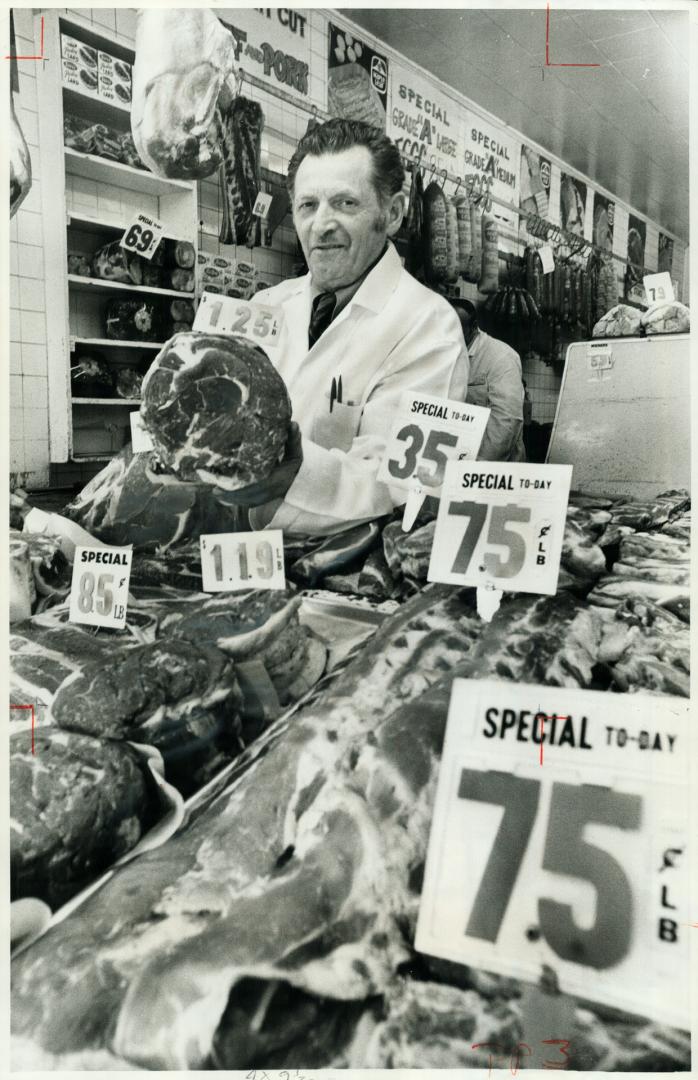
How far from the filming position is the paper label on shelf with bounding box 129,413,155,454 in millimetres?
1622

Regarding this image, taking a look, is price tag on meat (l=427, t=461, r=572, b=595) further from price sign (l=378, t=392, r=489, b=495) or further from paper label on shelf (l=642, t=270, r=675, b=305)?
paper label on shelf (l=642, t=270, r=675, b=305)

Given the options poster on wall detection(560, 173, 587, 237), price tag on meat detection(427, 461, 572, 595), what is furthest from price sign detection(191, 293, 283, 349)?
poster on wall detection(560, 173, 587, 237)

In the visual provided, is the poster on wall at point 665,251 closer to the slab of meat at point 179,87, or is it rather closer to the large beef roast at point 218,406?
the large beef roast at point 218,406

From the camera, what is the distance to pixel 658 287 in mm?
1572

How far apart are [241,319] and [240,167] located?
32cm

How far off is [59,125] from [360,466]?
37.2 inches

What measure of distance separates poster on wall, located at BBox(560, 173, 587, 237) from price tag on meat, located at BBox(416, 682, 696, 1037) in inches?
40.0

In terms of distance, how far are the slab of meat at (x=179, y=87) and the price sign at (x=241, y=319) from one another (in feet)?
0.91

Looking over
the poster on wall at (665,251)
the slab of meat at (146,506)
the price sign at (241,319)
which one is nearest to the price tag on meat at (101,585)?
the slab of meat at (146,506)

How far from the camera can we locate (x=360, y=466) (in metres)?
1.58

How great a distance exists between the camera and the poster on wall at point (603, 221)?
1.63 metres

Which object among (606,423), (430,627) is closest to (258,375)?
(430,627)

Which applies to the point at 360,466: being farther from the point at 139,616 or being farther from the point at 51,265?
the point at 51,265

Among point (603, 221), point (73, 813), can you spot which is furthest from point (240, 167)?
point (73, 813)
